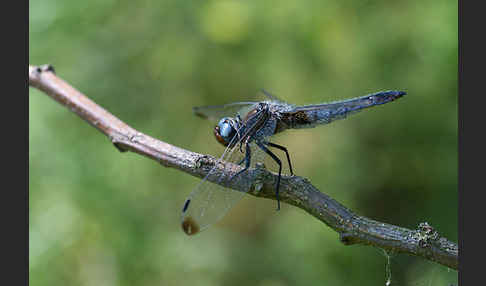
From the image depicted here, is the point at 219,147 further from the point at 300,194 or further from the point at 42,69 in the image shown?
the point at 300,194

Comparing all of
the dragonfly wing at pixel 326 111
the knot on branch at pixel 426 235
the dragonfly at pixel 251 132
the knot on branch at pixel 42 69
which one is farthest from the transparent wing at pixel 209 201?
the knot on branch at pixel 42 69

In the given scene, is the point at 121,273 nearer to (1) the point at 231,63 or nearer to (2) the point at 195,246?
(2) the point at 195,246

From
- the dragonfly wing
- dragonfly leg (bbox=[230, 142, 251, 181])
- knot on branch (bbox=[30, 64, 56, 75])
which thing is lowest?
dragonfly leg (bbox=[230, 142, 251, 181])

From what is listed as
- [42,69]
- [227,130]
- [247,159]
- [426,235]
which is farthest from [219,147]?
[426,235]

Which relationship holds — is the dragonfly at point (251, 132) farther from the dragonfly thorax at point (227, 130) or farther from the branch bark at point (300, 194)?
the branch bark at point (300, 194)

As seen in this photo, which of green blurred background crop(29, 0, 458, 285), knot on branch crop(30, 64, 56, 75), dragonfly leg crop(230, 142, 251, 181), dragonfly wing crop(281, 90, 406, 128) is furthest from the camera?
green blurred background crop(29, 0, 458, 285)

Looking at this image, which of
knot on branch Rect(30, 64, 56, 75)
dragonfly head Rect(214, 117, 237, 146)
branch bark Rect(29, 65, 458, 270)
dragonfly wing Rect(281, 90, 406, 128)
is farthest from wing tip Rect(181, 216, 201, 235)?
knot on branch Rect(30, 64, 56, 75)

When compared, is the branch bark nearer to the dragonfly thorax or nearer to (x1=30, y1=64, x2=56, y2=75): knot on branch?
(x1=30, y1=64, x2=56, y2=75): knot on branch
